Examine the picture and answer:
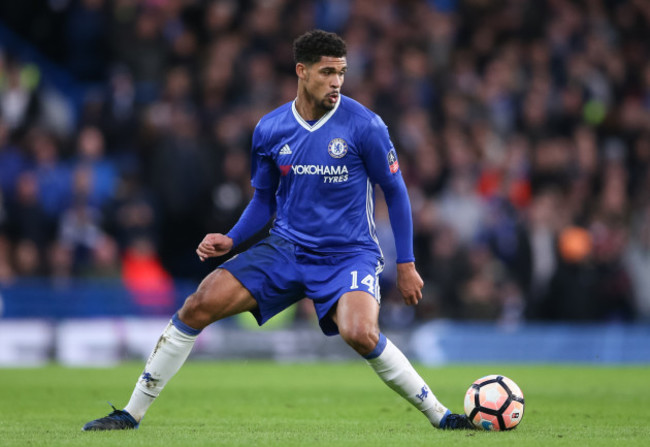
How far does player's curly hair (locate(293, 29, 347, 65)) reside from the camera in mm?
6688

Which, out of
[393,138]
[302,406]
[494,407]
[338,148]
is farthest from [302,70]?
[393,138]

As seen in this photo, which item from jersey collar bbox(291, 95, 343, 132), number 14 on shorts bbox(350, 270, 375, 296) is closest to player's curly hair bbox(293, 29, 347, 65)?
jersey collar bbox(291, 95, 343, 132)

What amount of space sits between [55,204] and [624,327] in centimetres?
823

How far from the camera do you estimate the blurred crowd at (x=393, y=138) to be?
14.7 metres

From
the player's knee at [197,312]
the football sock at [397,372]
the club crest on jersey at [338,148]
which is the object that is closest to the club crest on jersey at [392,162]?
the club crest on jersey at [338,148]

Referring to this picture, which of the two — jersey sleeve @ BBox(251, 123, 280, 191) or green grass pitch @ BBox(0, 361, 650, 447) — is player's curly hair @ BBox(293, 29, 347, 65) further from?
green grass pitch @ BBox(0, 361, 650, 447)

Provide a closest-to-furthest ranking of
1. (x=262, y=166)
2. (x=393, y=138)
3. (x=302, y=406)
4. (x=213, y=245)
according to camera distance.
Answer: (x=213, y=245), (x=262, y=166), (x=302, y=406), (x=393, y=138)

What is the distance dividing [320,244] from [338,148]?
614mm

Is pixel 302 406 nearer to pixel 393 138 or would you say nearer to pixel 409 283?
pixel 409 283

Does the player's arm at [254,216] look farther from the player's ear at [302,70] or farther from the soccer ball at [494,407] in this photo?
the soccer ball at [494,407]

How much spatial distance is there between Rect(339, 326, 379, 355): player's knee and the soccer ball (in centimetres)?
88

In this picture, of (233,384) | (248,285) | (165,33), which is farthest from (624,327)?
(248,285)

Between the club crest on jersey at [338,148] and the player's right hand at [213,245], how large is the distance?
858mm

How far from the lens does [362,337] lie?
6352mm
